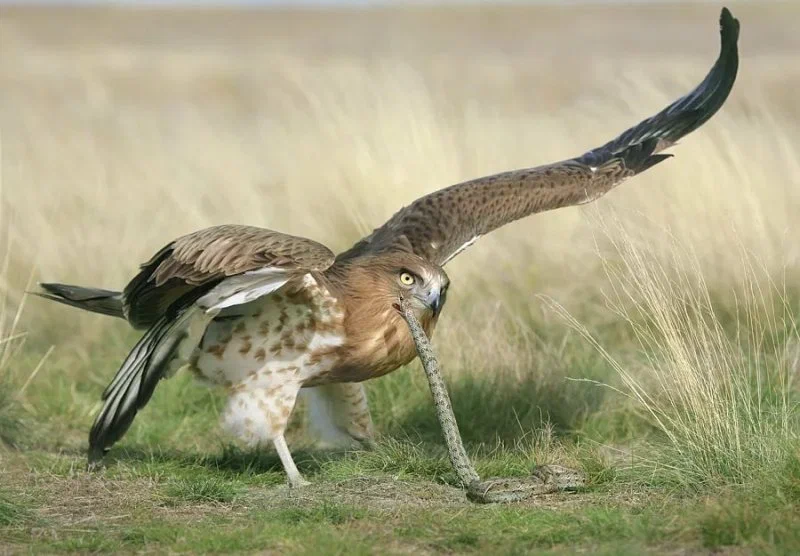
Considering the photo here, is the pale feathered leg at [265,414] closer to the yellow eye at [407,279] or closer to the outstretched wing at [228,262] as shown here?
the outstretched wing at [228,262]

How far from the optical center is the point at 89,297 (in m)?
7.78

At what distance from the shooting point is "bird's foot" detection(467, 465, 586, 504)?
6.39m

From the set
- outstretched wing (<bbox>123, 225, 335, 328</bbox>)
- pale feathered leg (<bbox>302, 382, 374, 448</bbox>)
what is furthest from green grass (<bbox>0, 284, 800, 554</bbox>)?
outstretched wing (<bbox>123, 225, 335, 328</bbox>)

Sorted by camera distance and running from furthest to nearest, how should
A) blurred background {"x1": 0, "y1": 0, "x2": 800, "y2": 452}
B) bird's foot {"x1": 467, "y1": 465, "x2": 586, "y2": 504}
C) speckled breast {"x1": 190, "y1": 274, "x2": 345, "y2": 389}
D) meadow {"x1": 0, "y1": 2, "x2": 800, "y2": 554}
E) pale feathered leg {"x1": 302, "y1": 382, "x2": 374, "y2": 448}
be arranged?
blurred background {"x1": 0, "y1": 0, "x2": 800, "y2": 452} → pale feathered leg {"x1": 302, "y1": 382, "x2": 374, "y2": 448} → speckled breast {"x1": 190, "y1": 274, "x2": 345, "y2": 389} → bird's foot {"x1": 467, "y1": 465, "x2": 586, "y2": 504} → meadow {"x1": 0, "y1": 2, "x2": 800, "y2": 554}

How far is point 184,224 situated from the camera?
473 inches

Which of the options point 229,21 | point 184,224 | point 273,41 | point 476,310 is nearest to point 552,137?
point 184,224

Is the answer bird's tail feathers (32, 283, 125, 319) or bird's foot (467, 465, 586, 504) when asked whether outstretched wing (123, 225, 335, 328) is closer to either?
bird's tail feathers (32, 283, 125, 319)

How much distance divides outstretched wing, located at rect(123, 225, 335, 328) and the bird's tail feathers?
0.84 metres

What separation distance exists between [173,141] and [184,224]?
15.9ft

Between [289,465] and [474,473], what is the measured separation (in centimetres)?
97

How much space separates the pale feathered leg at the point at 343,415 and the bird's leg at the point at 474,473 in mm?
945

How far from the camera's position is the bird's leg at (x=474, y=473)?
21.1 ft

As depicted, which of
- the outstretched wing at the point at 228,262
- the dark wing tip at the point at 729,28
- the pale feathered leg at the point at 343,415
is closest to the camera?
the outstretched wing at the point at 228,262

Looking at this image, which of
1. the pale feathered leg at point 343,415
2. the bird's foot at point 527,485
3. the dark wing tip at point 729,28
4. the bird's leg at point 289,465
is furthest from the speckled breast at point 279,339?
the dark wing tip at point 729,28
